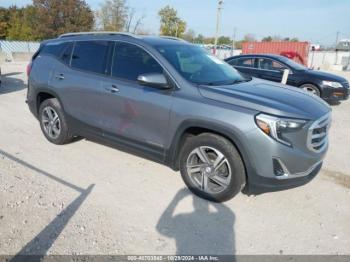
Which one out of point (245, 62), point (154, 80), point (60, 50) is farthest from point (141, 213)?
point (245, 62)

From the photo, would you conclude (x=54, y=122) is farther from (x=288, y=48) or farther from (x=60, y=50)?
(x=288, y=48)

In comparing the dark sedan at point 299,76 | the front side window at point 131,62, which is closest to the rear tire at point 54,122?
the front side window at point 131,62

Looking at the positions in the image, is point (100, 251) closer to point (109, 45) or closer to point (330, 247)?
point (330, 247)

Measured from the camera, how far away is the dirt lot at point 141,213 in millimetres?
3193

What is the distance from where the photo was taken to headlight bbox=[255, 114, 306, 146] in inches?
136

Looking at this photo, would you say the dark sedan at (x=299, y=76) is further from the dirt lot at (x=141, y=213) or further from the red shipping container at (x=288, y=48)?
the red shipping container at (x=288, y=48)

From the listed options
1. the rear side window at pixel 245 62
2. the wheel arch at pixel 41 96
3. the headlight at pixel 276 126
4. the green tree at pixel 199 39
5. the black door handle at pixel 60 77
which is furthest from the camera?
the green tree at pixel 199 39

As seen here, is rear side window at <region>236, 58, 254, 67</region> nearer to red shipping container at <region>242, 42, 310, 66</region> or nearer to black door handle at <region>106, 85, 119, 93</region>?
black door handle at <region>106, 85, 119, 93</region>

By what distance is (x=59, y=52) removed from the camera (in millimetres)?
5531

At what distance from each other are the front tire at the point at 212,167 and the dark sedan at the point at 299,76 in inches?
271

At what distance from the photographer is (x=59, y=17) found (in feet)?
177

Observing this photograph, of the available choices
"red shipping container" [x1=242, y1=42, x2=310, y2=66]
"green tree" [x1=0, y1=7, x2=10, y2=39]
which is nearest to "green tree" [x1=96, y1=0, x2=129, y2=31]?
"green tree" [x1=0, y1=7, x2=10, y2=39]

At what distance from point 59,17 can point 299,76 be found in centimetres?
5141

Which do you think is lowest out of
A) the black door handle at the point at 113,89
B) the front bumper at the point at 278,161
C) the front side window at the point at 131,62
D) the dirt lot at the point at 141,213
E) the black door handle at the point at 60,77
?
the dirt lot at the point at 141,213
